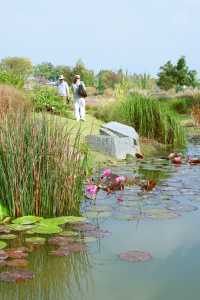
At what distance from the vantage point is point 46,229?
5113mm

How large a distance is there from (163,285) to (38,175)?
1.93 metres

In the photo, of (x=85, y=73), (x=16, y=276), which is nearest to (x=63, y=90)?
(x=16, y=276)

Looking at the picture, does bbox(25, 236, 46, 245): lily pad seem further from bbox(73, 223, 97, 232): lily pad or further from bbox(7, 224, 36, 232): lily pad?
bbox(73, 223, 97, 232): lily pad

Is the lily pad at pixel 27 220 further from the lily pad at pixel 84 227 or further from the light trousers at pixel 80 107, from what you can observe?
the light trousers at pixel 80 107

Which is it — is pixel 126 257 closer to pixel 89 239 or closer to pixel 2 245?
pixel 89 239

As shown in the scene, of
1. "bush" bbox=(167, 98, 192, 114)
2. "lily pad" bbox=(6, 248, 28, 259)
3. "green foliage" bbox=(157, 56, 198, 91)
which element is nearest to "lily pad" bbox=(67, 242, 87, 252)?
"lily pad" bbox=(6, 248, 28, 259)

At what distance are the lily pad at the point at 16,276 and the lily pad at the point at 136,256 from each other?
2.70 feet

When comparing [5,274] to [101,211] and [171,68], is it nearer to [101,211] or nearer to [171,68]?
[101,211]

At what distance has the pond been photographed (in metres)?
3.85

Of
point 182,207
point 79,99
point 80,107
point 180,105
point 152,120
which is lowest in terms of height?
point 180,105

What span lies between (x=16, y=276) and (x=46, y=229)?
1.15 m

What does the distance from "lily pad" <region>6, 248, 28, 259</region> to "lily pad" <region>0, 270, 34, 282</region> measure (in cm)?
36

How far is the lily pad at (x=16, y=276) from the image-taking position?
12.9 feet

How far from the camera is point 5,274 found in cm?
401
